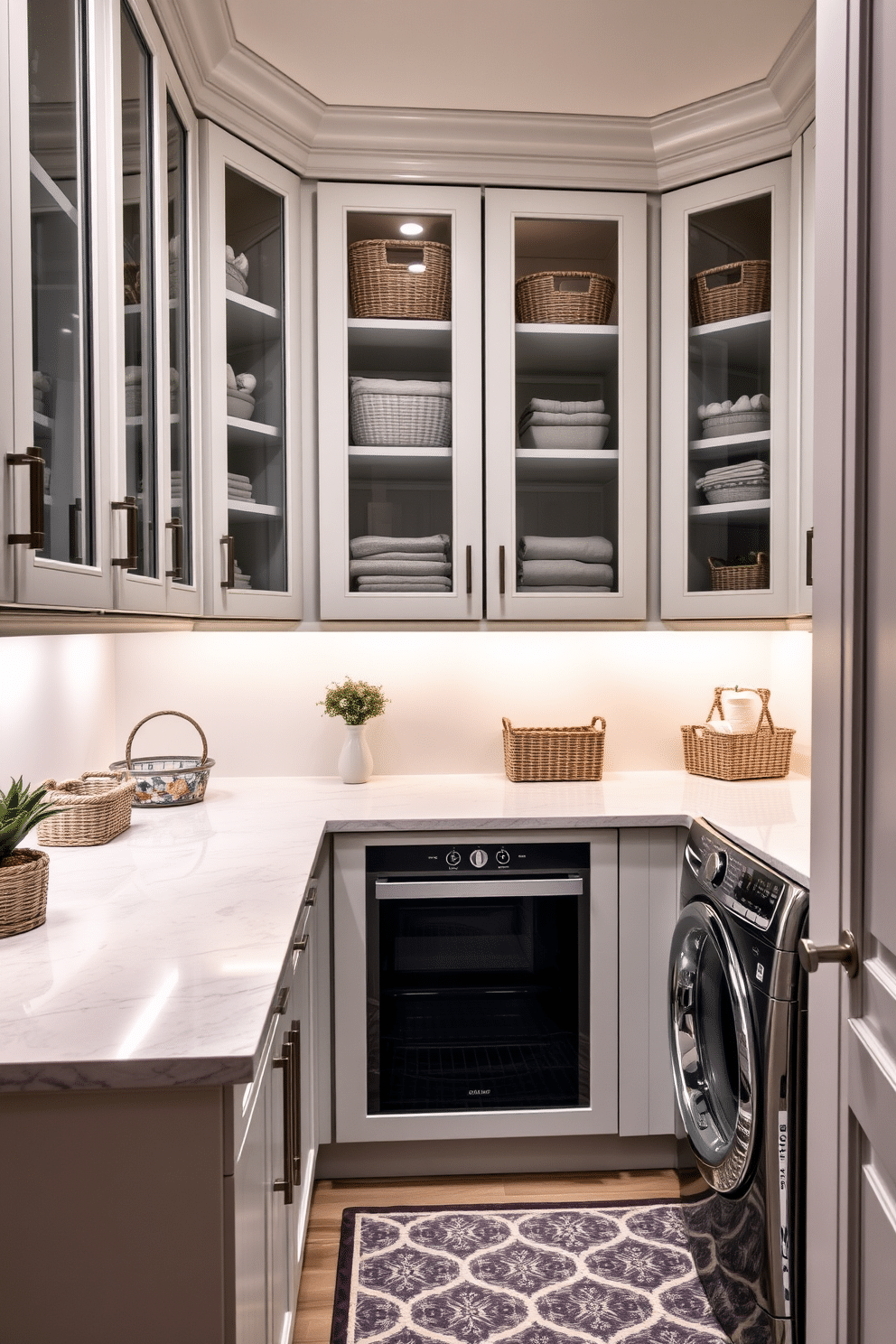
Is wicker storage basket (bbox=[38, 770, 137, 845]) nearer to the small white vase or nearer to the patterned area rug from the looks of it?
the small white vase

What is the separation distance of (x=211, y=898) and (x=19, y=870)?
1.12ft

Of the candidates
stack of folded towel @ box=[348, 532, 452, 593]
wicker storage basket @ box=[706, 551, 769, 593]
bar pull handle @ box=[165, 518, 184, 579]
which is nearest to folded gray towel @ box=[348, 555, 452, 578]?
stack of folded towel @ box=[348, 532, 452, 593]

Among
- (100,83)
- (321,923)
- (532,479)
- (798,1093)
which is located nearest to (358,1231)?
(321,923)

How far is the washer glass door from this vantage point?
1664mm

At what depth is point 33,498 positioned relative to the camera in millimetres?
1086

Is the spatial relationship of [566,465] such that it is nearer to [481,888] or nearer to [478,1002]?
[481,888]

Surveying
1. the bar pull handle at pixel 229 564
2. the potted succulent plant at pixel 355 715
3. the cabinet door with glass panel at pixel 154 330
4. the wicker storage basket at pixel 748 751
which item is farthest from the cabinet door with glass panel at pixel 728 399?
the cabinet door with glass panel at pixel 154 330

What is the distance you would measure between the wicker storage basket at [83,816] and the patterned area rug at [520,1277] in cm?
108

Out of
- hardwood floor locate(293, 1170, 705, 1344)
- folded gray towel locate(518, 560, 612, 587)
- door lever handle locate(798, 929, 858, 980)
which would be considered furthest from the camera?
folded gray towel locate(518, 560, 612, 587)

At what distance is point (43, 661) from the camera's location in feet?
7.02

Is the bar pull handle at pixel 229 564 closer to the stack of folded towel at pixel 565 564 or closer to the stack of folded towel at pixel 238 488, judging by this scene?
the stack of folded towel at pixel 238 488

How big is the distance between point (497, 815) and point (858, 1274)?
4.29 ft

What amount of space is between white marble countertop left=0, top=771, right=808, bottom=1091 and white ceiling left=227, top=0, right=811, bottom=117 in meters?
1.78

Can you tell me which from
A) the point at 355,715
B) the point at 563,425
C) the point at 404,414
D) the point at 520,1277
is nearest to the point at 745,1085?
the point at 520,1277
